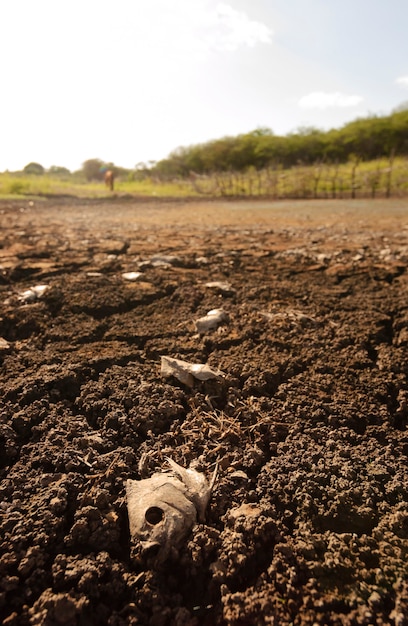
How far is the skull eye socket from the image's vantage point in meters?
0.90

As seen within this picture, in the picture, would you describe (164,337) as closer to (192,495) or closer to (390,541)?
(192,495)

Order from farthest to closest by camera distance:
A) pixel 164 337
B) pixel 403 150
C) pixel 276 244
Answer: pixel 403 150 < pixel 276 244 < pixel 164 337

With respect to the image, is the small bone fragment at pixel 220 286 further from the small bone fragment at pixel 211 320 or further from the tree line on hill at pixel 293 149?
the tree line on hill at pixel 293 149

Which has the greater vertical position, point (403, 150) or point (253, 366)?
point (403, 150)

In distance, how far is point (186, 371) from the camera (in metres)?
1.44

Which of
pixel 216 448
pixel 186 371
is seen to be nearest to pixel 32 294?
pixel 186 371

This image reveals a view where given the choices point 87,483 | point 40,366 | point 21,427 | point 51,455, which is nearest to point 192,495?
point 87,483

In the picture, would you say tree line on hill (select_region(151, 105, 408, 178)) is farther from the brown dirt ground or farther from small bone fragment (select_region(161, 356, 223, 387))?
small bone fragment (select_region(161, 356, 223, 387))

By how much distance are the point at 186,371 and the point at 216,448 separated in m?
0.37

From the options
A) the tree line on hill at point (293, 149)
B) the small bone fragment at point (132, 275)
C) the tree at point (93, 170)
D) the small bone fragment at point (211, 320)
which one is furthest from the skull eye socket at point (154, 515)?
the tree at point (93, 170)

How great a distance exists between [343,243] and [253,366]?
2.67 metres

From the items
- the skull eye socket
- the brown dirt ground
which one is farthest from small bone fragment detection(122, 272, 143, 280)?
the skull eye socket

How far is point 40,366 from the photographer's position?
150cm

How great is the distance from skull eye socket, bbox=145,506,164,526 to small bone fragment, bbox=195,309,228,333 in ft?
3.18
